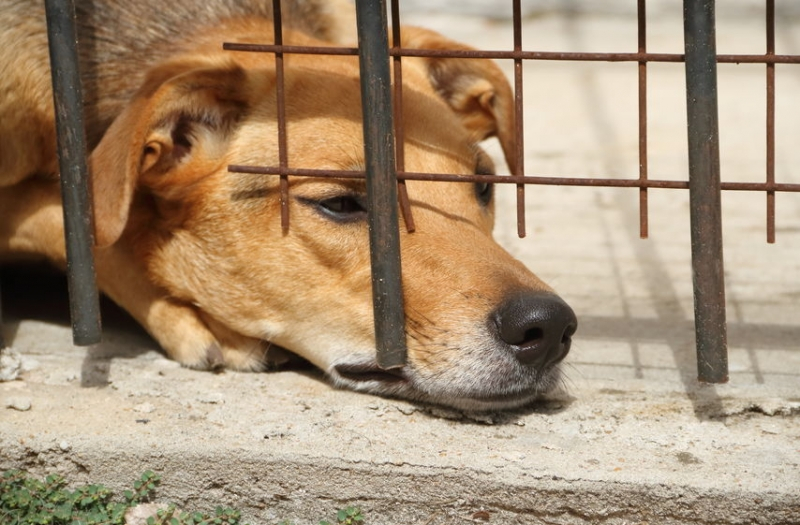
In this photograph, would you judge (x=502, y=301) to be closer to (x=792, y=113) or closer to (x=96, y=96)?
(x=96, y=96)

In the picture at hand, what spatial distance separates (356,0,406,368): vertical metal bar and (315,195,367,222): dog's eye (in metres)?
0.31

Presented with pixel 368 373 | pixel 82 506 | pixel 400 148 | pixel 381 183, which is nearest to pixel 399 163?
pixel 400 148

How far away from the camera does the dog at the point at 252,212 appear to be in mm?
3256

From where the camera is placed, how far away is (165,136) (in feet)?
11.5

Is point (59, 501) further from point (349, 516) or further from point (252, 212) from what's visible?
point (252, 212)

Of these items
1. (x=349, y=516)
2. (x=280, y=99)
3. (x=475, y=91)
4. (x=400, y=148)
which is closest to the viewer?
(x=349, y=516)

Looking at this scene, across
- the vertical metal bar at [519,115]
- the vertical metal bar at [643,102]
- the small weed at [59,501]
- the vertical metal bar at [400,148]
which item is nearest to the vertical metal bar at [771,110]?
the vertical metal bar at [643,102]

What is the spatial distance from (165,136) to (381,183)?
785 millimetres

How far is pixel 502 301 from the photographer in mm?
3164

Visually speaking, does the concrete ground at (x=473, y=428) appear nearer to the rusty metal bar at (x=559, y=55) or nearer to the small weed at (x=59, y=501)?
the small weed at (x=59, y=501)

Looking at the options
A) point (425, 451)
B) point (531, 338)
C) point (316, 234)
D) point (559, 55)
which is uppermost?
point (559, 55)

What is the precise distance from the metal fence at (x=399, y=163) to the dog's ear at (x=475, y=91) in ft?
3.02

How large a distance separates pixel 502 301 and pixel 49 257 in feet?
6.16

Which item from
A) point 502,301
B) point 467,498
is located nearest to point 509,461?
point 467,498
